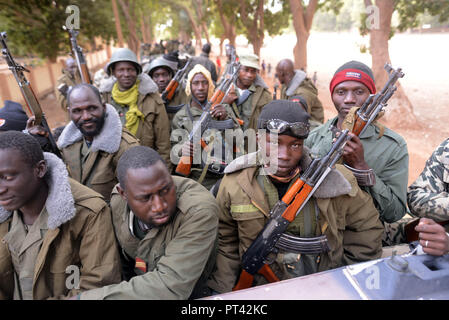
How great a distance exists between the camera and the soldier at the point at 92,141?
282cm

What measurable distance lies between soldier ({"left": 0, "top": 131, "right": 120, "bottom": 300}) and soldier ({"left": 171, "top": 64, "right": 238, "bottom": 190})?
1797 millimetres

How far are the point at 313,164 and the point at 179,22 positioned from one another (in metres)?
48.5

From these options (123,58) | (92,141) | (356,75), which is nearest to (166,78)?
(123,58)

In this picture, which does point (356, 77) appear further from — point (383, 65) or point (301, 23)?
point (301, 23)

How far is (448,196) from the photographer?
2.18 metres

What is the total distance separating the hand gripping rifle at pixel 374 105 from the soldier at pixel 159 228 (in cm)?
143

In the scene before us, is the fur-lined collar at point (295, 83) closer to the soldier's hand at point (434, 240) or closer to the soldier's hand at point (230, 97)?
the soldier's hand at point (230, 97)

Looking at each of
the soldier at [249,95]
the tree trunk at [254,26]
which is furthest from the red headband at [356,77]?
the tree trunk at [254,26]

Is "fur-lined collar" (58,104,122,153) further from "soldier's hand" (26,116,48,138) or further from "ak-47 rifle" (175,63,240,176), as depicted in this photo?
"ak-47 rifle" (175,63,240,176)

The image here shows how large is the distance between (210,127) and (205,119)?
135mm

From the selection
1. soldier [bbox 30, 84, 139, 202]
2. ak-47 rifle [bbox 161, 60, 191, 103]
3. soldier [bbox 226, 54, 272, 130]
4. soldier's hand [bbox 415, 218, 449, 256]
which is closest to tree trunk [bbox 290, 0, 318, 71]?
soldier [bbox 226, 54, 272, 130]
